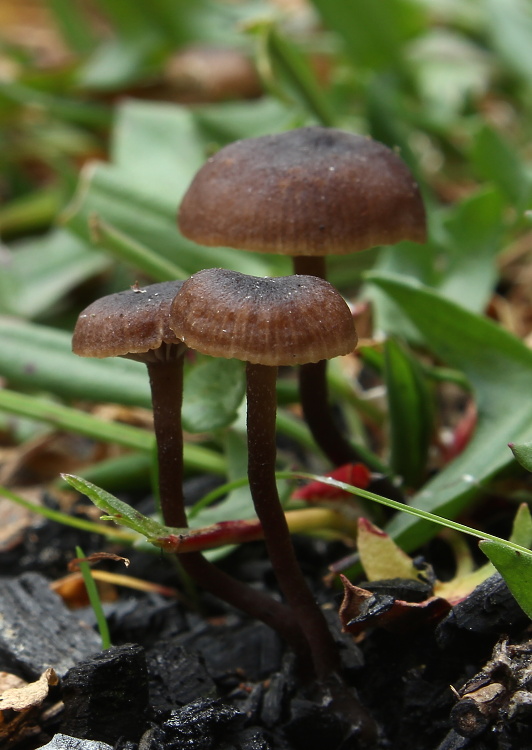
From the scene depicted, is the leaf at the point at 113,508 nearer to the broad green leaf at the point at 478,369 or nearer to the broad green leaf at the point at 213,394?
the broad green leaf at the point at 213,394

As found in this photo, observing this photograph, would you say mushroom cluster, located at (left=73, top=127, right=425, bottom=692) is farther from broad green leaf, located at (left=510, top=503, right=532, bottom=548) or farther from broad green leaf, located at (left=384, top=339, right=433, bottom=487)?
broad green leaf, located at (left=510, top=503, right=532, bottom=548)

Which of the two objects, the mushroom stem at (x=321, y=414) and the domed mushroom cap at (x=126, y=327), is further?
the mushroom stem at (x=321, y=414)

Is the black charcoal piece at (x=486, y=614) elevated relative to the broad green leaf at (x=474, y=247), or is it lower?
lower

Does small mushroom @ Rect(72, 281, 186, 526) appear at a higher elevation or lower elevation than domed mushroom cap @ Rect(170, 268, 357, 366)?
lower

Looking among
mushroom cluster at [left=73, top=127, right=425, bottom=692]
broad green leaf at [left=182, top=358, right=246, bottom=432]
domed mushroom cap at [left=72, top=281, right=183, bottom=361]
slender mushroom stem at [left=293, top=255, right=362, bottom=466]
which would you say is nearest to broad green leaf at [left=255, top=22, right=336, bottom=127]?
mushroom cluster at [left=73, top=127, right=425, bottom=692]

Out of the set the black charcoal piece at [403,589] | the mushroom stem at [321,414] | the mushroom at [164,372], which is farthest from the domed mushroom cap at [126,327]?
the black charcoal piece at [403,589]

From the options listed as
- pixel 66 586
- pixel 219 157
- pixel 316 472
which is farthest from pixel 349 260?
pixel 66 586
